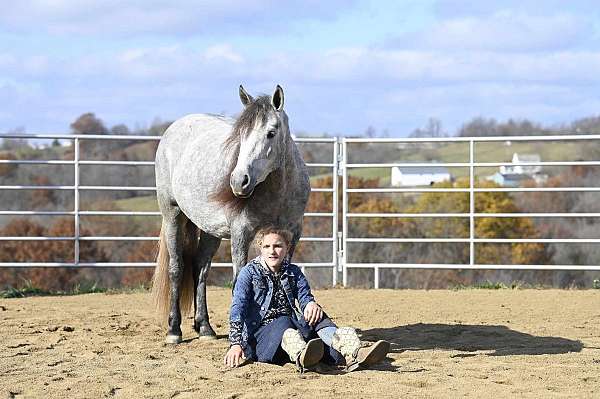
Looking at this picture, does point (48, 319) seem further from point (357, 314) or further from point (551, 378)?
point (551, 378)

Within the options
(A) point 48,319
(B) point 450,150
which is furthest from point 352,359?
(B) point 450,150

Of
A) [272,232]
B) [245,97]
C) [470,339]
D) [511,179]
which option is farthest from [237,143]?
[511,179]

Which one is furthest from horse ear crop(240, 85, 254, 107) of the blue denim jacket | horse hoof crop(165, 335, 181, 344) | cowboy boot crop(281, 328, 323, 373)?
horse hoof crop(165, 335, 181, 344)

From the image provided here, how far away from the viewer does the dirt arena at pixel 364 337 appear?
4.52m

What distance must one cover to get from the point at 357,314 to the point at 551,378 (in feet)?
11.4

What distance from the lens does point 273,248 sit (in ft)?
17.5

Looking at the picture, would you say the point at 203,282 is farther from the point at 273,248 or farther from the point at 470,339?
the point at 470,339

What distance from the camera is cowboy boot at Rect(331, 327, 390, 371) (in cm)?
503

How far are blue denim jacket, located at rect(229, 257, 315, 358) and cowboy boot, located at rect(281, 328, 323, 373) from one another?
0.92 ft

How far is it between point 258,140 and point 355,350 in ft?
4.91

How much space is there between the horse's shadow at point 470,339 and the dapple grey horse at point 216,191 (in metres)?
1.20

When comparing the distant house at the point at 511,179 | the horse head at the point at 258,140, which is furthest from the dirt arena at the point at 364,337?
the distant house at the point at 511,179

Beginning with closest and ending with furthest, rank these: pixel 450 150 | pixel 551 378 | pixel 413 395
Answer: pixel 413 395 < pixel 551 378 < pixel 450 150

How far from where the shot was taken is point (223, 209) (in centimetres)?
615
